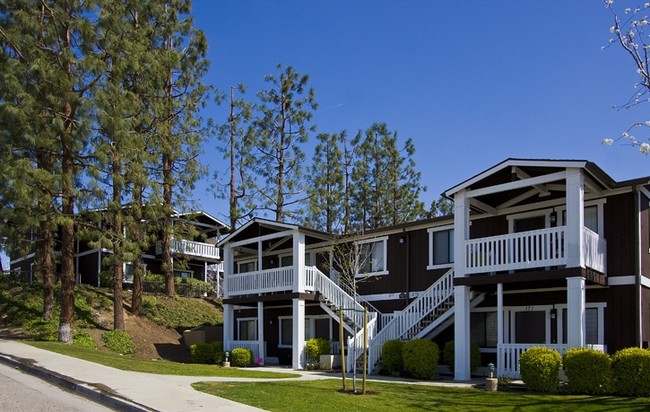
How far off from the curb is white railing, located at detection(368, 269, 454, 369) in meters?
10.2

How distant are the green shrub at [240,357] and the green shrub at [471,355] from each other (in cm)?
847

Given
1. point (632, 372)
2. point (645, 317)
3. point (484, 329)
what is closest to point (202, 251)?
point (484, 329)

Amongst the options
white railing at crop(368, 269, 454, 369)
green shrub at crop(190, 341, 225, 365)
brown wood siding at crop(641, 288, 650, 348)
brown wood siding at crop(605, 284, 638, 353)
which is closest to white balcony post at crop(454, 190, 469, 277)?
white railing at crop(368, 269, 454, 369)

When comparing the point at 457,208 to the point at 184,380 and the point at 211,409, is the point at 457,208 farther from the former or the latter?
the point at 211,409

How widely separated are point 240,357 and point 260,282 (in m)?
3.16

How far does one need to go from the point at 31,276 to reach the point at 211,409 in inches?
1346

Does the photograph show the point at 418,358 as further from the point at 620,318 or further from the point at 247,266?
the point at 247,266

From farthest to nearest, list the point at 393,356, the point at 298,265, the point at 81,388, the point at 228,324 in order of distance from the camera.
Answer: the point at 228,324
the point at 298,265
the point at 393,356
the point at 81,388

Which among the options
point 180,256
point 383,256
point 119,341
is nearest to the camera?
point 383,256

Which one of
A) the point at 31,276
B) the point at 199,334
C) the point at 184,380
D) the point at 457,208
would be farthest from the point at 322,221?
the point at 184,380

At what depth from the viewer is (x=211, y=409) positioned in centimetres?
1198

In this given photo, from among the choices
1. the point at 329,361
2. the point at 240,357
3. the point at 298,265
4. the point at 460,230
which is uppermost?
the point at 460,230

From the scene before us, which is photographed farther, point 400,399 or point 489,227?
point 489,227

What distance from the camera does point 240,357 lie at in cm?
2672
